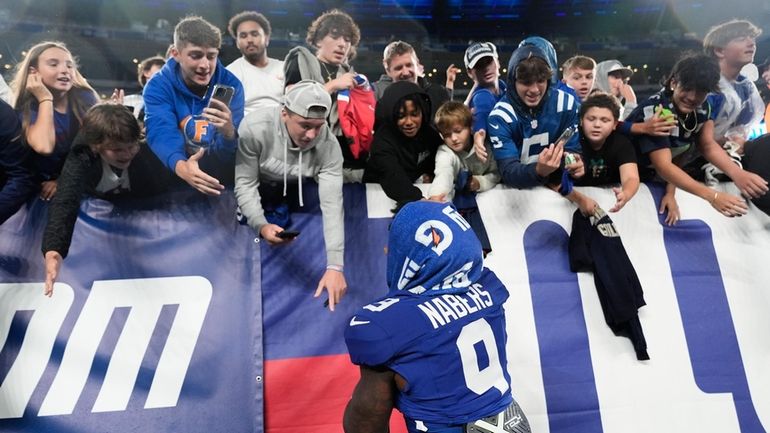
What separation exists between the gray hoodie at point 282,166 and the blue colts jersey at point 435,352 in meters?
1.03

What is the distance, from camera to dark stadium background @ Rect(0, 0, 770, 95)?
7078 millimetres

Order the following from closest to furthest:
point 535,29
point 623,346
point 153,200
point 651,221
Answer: point 153,200
point 623,346
point 651,221
point 535,29

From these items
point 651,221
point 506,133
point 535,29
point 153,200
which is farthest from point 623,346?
point 535,29

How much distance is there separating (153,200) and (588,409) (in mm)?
2475

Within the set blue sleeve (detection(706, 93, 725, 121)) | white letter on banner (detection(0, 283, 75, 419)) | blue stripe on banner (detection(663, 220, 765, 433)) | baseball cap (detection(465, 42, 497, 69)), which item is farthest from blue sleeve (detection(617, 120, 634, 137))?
white letter on banner (detection(0, 283, 75, 419))

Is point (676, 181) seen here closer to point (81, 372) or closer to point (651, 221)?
point (651, 221)

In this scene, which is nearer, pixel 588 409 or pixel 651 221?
pixel 588 409

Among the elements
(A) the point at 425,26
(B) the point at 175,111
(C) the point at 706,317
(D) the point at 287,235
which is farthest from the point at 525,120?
(A) the point at 425,26

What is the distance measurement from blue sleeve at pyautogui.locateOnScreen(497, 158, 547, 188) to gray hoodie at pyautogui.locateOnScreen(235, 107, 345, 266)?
87 cm

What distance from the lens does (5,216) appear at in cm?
273

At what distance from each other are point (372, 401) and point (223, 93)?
1.69 metres

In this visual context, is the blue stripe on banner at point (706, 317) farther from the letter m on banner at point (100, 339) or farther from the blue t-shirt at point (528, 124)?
the letter m on banner at point (100, 339)

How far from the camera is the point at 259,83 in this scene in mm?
3482

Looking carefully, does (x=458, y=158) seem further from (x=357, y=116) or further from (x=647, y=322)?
(x=647, y=322)
